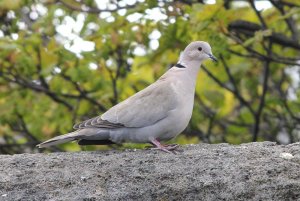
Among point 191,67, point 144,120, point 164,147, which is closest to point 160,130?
point 144,120

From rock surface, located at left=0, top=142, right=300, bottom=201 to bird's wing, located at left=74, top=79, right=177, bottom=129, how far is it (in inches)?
19.6

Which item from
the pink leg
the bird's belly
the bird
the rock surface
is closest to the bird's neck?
the bird

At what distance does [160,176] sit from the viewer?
499 centimetres

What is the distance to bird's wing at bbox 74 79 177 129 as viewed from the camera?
5.98 metres

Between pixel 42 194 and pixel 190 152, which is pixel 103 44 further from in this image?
pixel 42 194

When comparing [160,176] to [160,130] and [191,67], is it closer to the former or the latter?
[160,130]

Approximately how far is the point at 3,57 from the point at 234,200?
14.6 feet

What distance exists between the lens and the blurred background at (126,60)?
809cm

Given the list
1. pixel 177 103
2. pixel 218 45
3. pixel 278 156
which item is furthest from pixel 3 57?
pixel 278 156

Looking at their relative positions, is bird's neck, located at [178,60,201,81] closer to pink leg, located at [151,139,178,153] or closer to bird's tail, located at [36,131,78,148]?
pink leg, located at [151,139,178,153]

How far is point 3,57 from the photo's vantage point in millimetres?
8586

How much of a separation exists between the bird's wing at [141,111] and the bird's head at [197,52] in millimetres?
491

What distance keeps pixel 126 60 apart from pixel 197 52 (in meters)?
2.66

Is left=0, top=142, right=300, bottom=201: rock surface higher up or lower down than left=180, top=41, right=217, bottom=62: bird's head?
lower down
